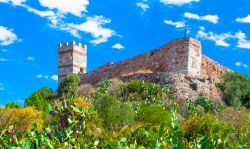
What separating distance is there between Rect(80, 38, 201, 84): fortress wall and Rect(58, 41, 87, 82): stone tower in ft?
22.0

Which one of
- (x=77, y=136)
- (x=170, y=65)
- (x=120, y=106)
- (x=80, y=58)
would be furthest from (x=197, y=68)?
(x=77, y=136)

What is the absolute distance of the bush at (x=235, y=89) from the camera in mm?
34625

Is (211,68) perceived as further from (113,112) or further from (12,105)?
(113,112)

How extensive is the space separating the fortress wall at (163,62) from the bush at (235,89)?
2.49 m

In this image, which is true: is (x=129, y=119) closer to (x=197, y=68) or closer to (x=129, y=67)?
(x=197, y=68)

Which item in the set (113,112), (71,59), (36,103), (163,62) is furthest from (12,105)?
(71,59)

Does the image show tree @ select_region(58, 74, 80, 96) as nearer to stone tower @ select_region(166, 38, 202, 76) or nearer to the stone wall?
the stone wall

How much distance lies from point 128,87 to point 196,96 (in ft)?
15.1

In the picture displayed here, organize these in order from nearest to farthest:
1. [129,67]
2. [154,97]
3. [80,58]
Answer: [154,97] < [129,67] < [80,58]

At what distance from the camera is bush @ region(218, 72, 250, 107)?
114ft

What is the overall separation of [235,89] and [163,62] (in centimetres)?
569

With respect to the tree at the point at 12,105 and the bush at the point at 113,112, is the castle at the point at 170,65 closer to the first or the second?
the tree at the point at 12,105

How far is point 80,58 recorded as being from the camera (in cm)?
5112

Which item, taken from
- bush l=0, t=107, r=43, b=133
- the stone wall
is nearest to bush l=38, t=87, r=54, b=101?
the stone wall
